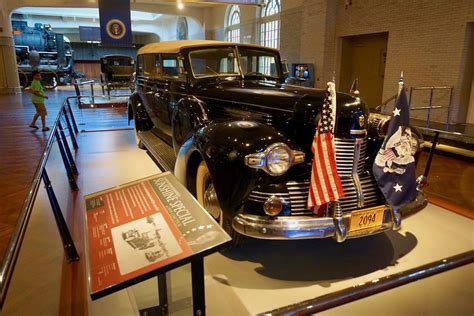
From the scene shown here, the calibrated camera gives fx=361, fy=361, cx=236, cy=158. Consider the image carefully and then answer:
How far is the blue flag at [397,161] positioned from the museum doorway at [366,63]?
8067 millimetres

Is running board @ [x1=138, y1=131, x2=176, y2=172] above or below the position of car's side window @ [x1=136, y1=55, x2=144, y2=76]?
below

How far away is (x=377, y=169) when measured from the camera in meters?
2.60

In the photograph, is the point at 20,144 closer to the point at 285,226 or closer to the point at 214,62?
the point at 214,62

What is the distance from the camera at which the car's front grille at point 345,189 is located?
2441 mm

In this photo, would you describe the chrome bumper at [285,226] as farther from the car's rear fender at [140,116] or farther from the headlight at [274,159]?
the car's rear fender at [140,116]

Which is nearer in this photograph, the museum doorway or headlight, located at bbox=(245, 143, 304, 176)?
headlight, located at bbox=(245, 143, 304, 176)

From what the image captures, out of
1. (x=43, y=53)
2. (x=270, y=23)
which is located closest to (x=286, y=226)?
(x=270, y=23)

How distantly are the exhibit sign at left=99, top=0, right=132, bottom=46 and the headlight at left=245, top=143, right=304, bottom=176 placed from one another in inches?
412

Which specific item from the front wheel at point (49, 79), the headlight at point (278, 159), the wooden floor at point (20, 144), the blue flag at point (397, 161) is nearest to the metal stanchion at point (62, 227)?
the wooden floor at point (20, 144)

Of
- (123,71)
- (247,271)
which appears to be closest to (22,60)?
(123,71)

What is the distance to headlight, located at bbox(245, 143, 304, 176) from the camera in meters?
2.36

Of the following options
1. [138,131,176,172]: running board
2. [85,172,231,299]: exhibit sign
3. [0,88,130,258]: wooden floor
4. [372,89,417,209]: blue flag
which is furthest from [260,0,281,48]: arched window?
[85,172,231,299]: exhibit sign

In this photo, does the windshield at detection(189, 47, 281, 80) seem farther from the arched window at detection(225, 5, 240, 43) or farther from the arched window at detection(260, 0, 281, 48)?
the arched window at detection(225, 5, 240, 43)

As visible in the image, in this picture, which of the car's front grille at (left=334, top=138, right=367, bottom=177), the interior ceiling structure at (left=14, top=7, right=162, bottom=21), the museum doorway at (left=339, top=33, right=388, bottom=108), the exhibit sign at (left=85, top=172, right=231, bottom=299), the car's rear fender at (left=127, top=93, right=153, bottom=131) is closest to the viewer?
the exhibit sign at (left=85, top=172, right=231, bottom=299)
